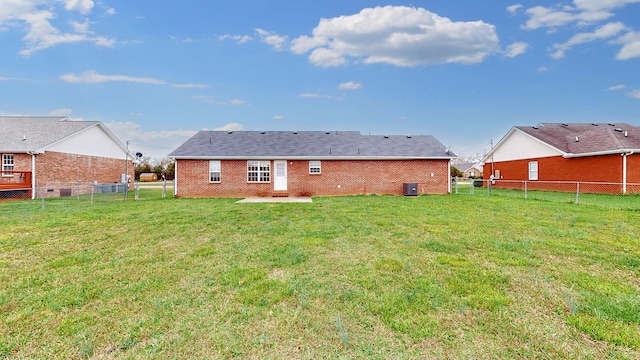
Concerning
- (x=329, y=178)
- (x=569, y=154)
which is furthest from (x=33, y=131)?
(x=569, y=154)

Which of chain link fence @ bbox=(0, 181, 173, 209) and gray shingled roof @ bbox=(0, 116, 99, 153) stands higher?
gray shingled roof @ bbox=(0, 116, 99, 153)

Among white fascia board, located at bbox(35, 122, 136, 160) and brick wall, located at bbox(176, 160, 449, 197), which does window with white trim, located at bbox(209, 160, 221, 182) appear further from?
white fascia board, located at bbox(35, 122, 136, 160)

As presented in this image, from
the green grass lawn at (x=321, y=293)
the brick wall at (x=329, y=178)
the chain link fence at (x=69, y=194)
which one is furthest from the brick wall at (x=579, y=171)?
the chain link fence at (x=69, y=194)

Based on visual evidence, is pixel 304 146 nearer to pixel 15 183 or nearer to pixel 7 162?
pixel 15 183

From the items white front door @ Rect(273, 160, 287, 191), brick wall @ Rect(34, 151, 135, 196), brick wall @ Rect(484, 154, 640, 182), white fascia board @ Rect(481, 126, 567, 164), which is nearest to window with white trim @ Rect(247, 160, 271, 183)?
white front door @ Rect(273, 160, 287, 191)

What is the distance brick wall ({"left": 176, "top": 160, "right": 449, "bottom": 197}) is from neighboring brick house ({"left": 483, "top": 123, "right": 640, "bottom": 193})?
841 centimetres

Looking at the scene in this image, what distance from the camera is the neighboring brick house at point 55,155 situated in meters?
16.8

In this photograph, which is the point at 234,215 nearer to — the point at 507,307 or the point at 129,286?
the point at 129,286

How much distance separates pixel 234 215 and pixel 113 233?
3.43 metres

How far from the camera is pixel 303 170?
18250 mm

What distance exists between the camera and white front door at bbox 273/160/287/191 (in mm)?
18203

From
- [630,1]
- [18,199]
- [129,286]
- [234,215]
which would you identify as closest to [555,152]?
[630,1]

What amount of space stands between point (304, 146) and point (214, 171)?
585cm

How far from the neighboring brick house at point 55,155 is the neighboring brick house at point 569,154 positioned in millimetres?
29550
